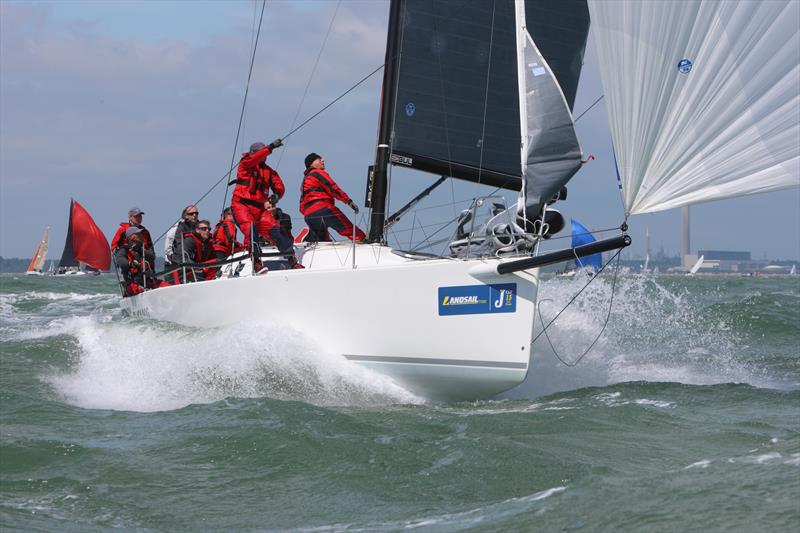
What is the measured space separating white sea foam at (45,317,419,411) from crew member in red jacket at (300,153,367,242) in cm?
118

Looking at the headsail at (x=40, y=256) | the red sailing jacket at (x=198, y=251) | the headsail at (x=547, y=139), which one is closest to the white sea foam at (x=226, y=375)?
the red sailing jacket at (x=198, y=251)

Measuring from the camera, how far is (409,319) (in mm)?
6438

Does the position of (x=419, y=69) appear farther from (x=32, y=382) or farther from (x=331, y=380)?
(x=32, y=382)

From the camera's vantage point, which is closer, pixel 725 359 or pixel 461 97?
pixel 461 97

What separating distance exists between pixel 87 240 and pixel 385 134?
677 centimetres

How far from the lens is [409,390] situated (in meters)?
6.70

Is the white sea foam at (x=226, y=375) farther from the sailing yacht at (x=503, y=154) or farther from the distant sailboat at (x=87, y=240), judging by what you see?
the distant sailboat at (x=87, y=240)

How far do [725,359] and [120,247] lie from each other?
6.16 metres

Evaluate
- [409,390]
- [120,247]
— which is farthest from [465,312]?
[120,247]

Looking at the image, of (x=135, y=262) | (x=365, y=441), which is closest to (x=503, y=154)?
(x=365, y=441)

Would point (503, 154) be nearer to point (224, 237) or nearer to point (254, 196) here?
point (254, 196)

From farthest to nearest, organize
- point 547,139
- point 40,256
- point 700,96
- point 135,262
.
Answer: point 40,256, point 135,262, point 547,139, point 700,96

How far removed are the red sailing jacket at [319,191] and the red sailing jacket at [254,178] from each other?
1.99ft

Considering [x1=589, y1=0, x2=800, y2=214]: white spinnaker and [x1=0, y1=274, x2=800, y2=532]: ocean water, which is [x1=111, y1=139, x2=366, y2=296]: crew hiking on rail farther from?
[x1=589, y1=0, x2=800, y2=214]: white spinnaker
